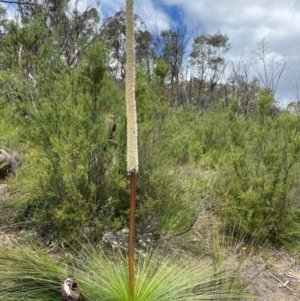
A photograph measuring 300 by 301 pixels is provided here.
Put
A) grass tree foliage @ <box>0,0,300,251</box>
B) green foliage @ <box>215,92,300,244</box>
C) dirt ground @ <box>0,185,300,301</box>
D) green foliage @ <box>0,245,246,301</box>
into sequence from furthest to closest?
green foliage @ <box>215,92,300,244</box> < grass tree foliage @ <box>0,0,300,251</box> < dirt ground @ <box>0,185,300,301</box> < green foliage @ <box>0,245,246,301</box>

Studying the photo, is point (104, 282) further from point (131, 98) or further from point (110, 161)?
point (110, 161)

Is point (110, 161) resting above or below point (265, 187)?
above

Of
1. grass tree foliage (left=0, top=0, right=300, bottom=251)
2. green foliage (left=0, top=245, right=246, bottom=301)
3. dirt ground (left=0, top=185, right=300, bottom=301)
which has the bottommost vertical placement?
dirt ground (left=0, top=185, right=300, bottom=301)

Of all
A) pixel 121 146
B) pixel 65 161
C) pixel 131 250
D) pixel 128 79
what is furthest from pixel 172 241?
pixel 128 79

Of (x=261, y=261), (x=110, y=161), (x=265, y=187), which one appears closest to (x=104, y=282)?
(x=110, y=161)

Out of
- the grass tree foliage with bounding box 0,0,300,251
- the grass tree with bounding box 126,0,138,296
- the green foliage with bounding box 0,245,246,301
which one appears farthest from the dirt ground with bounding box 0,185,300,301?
the grass tree with bounding box 126,0,138,296

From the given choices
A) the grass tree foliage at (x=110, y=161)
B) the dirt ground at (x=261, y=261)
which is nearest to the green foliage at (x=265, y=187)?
the grass tree foliage at (x=110, y=161)

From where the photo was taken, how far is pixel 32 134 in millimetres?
3676

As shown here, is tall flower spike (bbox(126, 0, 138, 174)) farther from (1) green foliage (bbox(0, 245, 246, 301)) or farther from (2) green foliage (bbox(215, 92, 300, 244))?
(2) green foliage (bbox(215, 92, 300, 244))

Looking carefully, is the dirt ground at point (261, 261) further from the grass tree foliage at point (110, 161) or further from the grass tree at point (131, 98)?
the grass tree at point (131, 98)

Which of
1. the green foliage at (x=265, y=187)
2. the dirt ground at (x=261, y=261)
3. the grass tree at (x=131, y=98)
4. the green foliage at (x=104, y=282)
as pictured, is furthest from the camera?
the green foliage at (x=265, y=187)

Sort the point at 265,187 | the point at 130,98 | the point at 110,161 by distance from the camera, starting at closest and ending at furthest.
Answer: the point at 130,98 → the point at 110,161 → the point at 265,187

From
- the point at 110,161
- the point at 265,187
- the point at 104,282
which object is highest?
the point at 110,161

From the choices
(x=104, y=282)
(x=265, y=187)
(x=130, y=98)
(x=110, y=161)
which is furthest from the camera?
(x=265, y=187)
